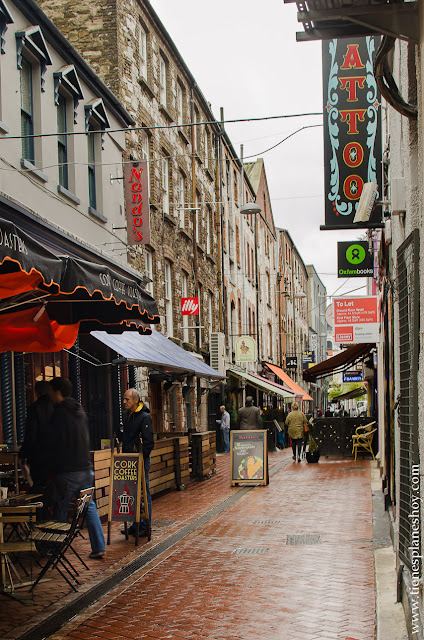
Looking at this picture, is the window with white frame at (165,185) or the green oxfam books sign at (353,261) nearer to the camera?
the green oxfam books sign at (353,261)

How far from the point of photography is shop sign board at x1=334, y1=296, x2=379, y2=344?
18562 mm

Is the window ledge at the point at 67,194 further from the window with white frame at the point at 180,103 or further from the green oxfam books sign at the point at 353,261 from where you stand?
the window with white frame at the point at 180,103

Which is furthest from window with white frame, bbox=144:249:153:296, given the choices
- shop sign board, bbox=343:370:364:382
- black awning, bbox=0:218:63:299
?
shop sign board, bbox=343:370:364:382

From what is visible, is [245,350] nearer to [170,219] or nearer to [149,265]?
[170,219]

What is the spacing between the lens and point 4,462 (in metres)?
10.2

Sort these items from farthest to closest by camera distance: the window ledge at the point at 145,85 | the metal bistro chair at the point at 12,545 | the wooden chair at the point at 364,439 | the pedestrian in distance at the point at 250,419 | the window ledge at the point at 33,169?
the wooden chair at the point at 364,439
the window ledge at the point at 145,85
the pedestrian in distance at the point at 250,419
the window ledge at the point at 33,169
the metal bistro chair at the point at 12,545

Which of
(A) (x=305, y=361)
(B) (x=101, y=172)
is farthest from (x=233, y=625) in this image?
(A) (x=305, y=361)

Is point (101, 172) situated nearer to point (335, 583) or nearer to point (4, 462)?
point (4, 462)

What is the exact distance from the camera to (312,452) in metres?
22.7

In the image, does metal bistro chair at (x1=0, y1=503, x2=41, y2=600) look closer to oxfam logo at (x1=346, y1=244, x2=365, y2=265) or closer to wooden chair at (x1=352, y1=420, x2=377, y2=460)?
oxfam logo at (x1=346, y1=244, x2=365, y2=265)

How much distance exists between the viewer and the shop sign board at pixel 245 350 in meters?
32.8

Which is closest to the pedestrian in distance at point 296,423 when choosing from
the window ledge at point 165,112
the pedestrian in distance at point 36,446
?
the window ledge at point 165,112

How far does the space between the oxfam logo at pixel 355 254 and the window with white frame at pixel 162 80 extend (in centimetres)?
1071

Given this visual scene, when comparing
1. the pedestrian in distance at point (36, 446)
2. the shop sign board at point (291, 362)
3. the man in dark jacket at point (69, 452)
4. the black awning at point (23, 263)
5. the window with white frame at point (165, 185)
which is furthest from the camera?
the shop sign board at point (291, 362)
